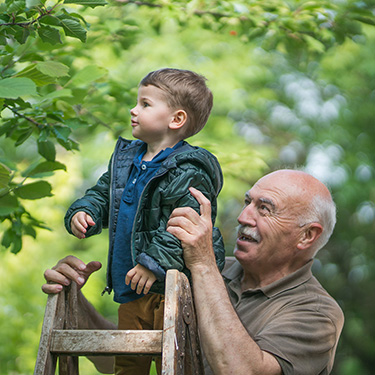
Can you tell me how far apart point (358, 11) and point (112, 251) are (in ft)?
7.83

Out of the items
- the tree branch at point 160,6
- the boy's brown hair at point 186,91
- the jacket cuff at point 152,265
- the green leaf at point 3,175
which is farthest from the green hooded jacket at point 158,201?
the tree branch at point 160,6

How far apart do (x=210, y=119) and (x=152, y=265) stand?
225 inches

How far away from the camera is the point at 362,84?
8.69m

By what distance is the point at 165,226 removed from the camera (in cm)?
177

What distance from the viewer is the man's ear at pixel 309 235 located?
2.31m

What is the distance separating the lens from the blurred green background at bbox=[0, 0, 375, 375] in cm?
218

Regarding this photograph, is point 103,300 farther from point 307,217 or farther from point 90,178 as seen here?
point 307,217

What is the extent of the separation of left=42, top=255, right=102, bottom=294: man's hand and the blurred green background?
1.01ft

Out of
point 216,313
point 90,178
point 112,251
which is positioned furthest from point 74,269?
point 90,178

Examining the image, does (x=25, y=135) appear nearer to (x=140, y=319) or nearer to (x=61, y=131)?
(x=61, y=131)

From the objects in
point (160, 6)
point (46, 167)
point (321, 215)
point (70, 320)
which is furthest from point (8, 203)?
point (160, 6)

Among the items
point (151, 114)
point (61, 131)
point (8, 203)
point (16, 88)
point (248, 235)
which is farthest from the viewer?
point (248, 235)

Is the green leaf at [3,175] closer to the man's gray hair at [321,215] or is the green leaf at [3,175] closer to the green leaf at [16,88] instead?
the green leaf at [16,88]

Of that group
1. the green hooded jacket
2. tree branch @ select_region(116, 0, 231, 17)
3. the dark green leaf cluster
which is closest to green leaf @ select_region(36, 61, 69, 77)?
the dark green leaf cluster
